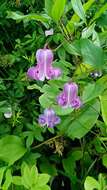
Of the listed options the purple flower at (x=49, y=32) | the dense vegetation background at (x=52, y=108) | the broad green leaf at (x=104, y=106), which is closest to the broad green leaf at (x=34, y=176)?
the dense vegetation background at (x=52, y=108)

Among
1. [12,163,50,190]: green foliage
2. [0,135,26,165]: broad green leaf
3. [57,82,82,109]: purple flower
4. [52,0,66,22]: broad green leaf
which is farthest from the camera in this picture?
[0,135,26,165]: broad green leaf

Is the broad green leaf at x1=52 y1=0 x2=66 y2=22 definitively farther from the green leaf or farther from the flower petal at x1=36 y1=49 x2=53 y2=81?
the green leaf

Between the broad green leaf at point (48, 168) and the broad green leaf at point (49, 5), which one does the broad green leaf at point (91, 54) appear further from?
the broad green leaf at point (48, 168)

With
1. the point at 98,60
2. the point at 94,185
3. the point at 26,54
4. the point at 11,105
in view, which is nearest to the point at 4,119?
the point at 11,105

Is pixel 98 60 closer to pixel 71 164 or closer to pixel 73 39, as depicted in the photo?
pixel 73 39

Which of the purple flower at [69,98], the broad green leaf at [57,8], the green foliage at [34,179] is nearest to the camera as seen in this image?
the broad green leaf at [57,8]

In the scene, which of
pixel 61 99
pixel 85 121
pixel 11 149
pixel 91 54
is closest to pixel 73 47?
pixel 91 54

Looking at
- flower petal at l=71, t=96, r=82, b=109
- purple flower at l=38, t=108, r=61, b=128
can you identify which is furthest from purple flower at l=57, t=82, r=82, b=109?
purple flower at l=38, t=108, r=61, b=128

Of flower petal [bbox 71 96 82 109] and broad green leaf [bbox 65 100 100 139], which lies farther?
broad green leaf [bbox 65 100 100 139]
